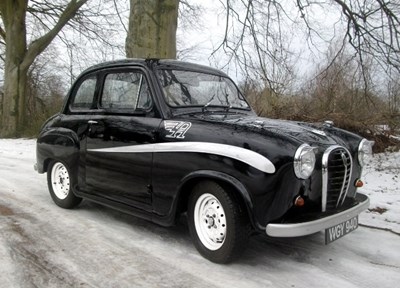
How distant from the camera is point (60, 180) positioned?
6.09 m

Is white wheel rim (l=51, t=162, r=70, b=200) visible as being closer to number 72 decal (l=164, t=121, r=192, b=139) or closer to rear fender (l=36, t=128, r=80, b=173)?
rear fender (l=36, t=128, r=80, b=173)

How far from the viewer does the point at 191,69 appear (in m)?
5.33

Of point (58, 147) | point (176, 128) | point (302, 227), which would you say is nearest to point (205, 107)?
point (176, 128)

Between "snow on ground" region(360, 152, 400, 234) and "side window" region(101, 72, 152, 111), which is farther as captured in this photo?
"snow on ground" region(360, 152, 400, 234)

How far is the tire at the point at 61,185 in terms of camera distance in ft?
19.2

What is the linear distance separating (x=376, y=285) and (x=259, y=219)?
111cm

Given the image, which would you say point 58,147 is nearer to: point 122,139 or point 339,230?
point 122,139

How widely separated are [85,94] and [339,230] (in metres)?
3.51

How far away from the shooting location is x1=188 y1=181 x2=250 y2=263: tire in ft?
12.7


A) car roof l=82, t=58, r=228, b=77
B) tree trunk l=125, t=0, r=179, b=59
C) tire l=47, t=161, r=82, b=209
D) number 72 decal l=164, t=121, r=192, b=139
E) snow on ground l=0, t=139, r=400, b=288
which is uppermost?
tree trunk l=125, t=0, r=179, b=59

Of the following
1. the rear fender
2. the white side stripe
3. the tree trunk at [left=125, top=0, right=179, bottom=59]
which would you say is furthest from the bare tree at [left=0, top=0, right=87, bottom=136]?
the white side stripe

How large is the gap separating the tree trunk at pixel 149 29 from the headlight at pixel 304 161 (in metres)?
5.61

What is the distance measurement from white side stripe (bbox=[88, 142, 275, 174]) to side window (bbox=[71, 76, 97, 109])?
1305mm

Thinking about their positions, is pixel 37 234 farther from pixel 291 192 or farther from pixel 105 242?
pixel 291 192
